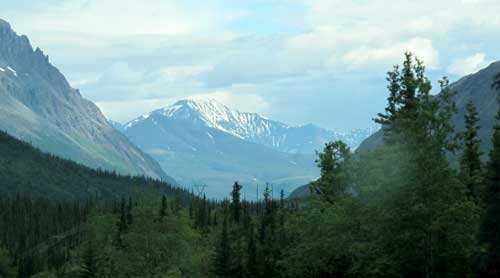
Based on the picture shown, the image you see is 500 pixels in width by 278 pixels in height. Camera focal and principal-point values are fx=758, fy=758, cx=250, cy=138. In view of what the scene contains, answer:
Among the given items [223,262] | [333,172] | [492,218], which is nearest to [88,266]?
[223,262]

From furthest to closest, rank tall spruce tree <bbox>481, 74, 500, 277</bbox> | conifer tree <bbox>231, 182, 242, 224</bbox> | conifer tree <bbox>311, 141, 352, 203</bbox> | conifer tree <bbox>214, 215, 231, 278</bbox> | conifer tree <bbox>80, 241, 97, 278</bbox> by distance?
conifer tree <bbox>231, 182, 242, 224</bbox> < conifer tree <bbox>214, 215, 231, 278</bbox> < conifer tree <bbox>80, 241, 97, 278</bbox> < conifer tree <bbox>311, 141, 352, 203</bbox> < tall spruce tree <bbox>481, 74, 500, 277</bbox>

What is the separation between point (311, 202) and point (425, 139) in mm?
25528

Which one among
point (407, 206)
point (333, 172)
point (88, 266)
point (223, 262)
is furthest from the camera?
point (223, 262)

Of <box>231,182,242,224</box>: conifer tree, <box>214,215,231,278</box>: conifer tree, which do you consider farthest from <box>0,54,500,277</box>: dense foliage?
<box>231,182,242,224</box>: conifer tree

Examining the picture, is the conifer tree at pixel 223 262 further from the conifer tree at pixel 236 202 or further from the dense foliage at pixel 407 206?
the conifer tree at pixel 236 202

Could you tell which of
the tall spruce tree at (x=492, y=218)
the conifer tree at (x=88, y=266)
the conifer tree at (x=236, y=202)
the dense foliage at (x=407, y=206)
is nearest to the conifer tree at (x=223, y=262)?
the dense foliage at (x=407, y=206)

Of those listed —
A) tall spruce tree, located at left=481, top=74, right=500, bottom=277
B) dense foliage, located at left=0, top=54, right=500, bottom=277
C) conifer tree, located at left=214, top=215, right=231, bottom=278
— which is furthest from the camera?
conifer tree, located at left=214, top=215, right=231, bottom=278

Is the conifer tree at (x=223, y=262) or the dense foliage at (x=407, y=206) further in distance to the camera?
the conifer tree at (x=223, y=262)

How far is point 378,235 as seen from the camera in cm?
5641

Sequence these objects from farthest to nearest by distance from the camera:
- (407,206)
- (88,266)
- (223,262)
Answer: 1. (223,262)
2. (88,266)
3. (407,206)

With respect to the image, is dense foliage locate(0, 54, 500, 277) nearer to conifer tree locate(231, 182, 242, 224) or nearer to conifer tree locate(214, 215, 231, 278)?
conifer tree locate(214, 215, 231, 278)

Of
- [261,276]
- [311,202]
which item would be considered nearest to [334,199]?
[311,202]

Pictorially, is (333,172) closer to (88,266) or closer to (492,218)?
Answer: (88,266)

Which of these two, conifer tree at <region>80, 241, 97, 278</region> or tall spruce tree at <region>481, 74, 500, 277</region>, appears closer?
tall spruce tree at <region>481, 74, 500, 277</region>
